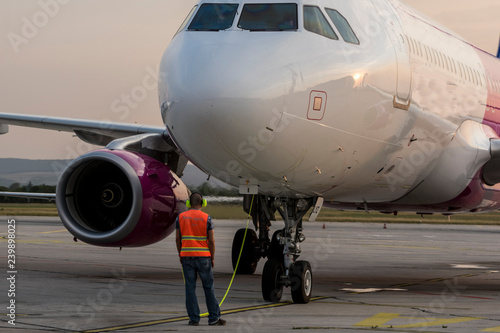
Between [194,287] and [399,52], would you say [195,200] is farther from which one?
[399,52]

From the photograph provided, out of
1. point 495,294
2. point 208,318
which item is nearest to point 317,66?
point 208,318

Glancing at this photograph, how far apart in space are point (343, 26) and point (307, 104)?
1.49 meters

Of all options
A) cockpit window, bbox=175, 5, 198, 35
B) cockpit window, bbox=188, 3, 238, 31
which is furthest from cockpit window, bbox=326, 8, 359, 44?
cockpit window, bbox=175, 5, 198, 35

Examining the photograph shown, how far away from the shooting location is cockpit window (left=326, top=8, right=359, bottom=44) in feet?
33.2

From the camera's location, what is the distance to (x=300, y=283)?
10453mm

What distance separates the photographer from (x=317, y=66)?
9383 millimetres

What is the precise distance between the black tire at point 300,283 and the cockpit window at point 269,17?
9.67 feet

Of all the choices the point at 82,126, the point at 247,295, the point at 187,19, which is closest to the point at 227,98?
the point at 187,19

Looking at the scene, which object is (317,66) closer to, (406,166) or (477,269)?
(406,166)

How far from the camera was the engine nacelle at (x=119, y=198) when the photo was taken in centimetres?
1259

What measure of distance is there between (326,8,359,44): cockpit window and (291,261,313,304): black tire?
9.15 feet

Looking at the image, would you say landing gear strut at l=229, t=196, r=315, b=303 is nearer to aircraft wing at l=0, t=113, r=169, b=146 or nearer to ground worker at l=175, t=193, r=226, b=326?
ground worker at l=175, t=193, r=226, b=326

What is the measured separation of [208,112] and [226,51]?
730 millimetres

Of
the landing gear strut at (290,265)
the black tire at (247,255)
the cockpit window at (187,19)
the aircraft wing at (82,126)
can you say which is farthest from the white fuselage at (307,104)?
the aircraft wing at (82,126)
